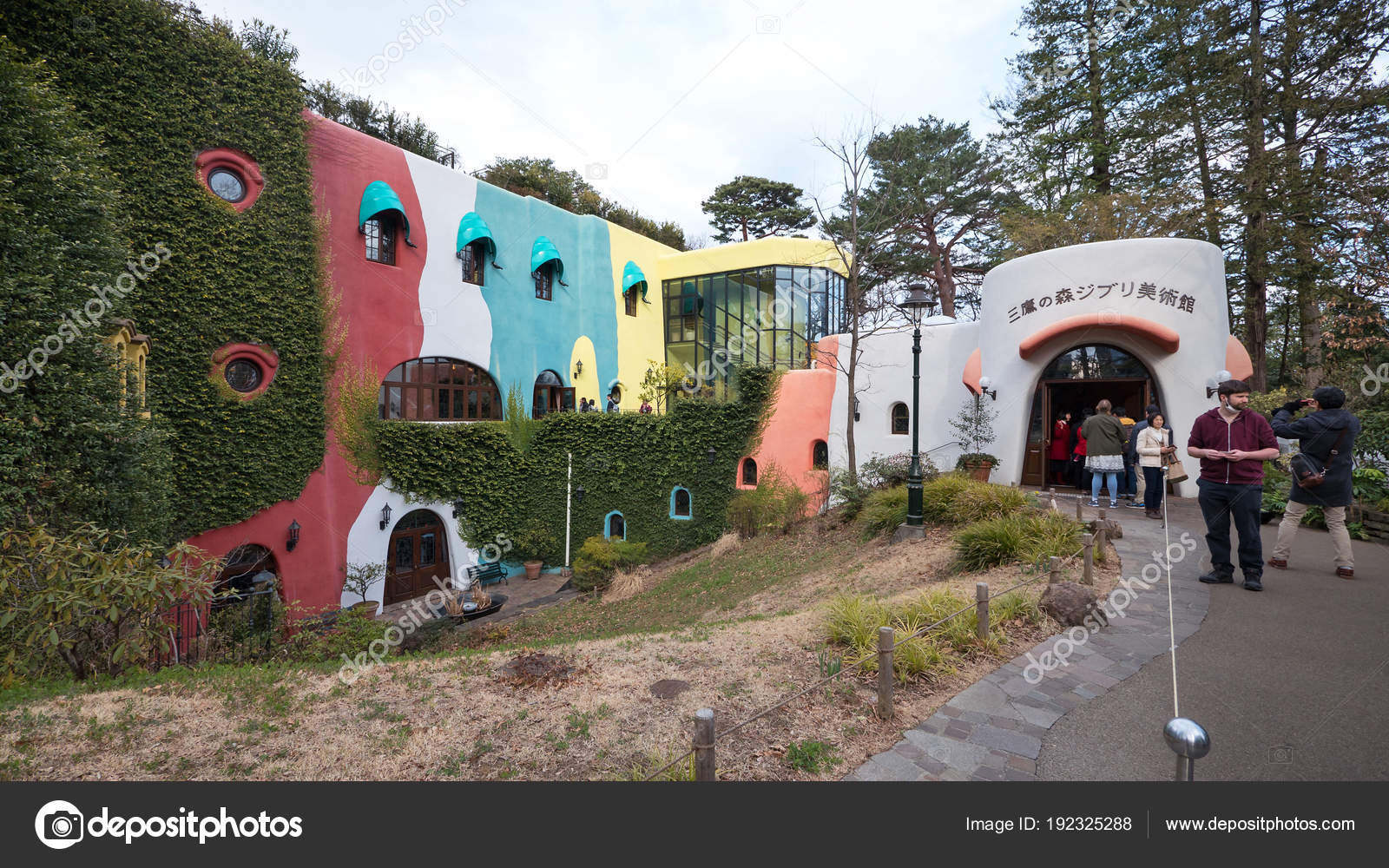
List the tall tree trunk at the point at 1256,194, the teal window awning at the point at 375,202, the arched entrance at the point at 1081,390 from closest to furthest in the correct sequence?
the arched entrance at the point at 1081,390 → the teal window awning at the point at 375,202 → the tall tree trunk at the point at 1256,194

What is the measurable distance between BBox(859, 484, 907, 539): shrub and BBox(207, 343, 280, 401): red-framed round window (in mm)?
13304

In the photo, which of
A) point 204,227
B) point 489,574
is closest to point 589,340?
point 489,574

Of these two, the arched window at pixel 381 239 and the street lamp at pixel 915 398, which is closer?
the street lamp at pixel 915 398

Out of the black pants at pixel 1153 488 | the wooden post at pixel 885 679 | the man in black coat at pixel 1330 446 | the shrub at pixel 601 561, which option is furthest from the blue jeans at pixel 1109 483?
the shrub at pixel 601 561

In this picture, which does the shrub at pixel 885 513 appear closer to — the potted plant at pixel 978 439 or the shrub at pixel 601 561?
the potted plant at pixel 978 439

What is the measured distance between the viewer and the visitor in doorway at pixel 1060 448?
13.0 metres

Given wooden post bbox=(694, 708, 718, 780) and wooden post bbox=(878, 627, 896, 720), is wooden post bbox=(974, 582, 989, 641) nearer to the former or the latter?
wooden post bbox=(878, 627, 896, 720)

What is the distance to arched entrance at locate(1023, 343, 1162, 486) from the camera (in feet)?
41.1

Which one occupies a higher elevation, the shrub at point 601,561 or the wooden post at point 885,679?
the wooden post at point 885,679

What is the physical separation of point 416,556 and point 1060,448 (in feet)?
54.0

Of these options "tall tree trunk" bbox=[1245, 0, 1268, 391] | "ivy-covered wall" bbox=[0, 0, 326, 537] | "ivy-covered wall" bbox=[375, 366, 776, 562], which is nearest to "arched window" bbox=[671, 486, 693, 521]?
"ivy-covered wall" bbox=[375, 366, 776, 562]

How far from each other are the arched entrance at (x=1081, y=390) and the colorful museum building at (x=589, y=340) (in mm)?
44

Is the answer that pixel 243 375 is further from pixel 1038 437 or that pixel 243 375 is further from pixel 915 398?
pixel 1038 437
